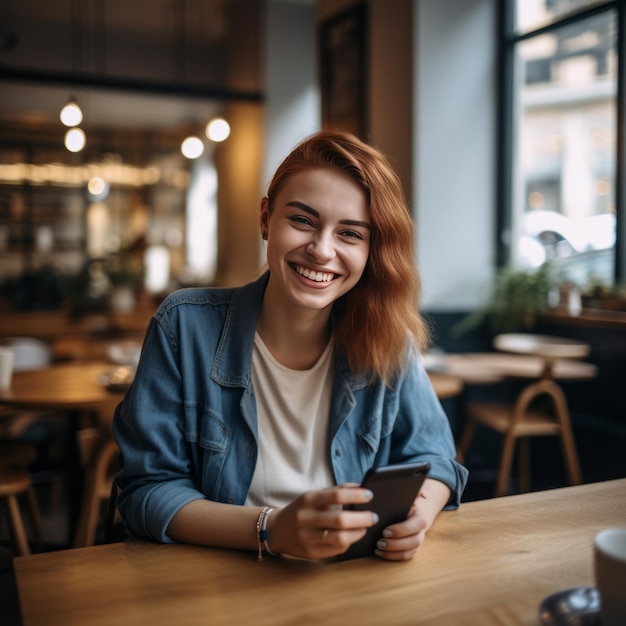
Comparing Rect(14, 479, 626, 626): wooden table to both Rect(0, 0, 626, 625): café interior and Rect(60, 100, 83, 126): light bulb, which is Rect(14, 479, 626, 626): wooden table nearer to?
Rect(0, 0, 626, 625): café interior

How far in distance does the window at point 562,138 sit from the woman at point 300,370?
3158mm

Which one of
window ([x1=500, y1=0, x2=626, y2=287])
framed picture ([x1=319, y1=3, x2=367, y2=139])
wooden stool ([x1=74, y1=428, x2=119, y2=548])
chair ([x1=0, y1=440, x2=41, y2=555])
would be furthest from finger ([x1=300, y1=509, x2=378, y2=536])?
framed picture ([x1=319, y1=3, x2=367, y2=139])

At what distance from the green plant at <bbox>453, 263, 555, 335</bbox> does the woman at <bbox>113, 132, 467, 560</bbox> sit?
3187 millimetres

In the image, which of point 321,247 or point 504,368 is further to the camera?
point 504,368

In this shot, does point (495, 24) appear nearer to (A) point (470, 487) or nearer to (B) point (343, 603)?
(A) point (470, 487)

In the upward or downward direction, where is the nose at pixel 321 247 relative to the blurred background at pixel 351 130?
downward

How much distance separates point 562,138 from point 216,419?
3943 millimetres

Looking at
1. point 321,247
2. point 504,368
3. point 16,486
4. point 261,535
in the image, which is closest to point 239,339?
point 321,247

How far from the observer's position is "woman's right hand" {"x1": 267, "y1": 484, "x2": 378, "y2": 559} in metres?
0.91

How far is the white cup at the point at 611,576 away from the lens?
70cm

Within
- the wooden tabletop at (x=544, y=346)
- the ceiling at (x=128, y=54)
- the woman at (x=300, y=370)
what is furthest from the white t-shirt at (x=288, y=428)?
the ceiling at (x=128, y=54)

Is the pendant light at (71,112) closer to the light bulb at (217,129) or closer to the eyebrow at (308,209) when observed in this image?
the light bulb at (217,129)

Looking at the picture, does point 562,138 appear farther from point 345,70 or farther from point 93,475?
point 93,475

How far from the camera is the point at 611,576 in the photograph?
2.33 ft
